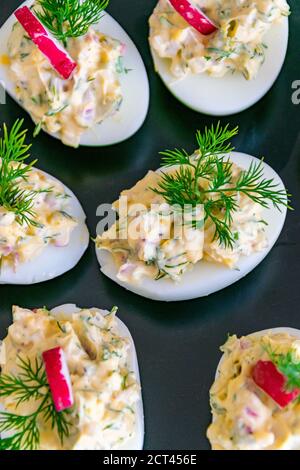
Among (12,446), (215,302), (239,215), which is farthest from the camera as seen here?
(215,302)

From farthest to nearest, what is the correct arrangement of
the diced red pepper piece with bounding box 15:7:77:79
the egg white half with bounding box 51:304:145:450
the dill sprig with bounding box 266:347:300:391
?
the diced red pepper piece with bounding box 15:7:77:79 → the egg white half with bounding box 51:304:145:450 → the dill sprig with bounding box 266:347:300:391

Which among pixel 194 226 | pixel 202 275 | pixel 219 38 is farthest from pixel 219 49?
pixel 202 275

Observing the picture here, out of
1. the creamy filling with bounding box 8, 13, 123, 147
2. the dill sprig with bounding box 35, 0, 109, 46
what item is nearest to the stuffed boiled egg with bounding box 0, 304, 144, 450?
the creamy filling with bounding box 8, 13, 123, 147

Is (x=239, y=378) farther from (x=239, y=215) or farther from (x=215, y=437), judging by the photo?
(x=239, y=215)

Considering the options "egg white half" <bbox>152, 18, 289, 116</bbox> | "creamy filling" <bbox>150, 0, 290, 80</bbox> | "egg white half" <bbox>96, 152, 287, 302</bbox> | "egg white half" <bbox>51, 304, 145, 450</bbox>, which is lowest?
"egg white half" <bbox>51, 304, 145, 450</bbox>

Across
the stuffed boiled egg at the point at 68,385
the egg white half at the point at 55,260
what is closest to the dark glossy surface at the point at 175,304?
the egg white half at the point at 55,260

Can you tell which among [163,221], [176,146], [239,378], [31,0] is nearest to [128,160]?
[176,146]

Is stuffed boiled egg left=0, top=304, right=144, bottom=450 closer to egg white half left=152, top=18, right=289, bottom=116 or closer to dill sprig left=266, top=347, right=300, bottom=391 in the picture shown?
dill sprig left=266, top=347, right=300, bottom=391

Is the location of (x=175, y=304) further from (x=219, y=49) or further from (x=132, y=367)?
(x=219, y=49)

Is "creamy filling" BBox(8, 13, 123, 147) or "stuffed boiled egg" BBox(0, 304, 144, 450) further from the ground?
"creamy filling" BBox(8, 13, 123, 147)
